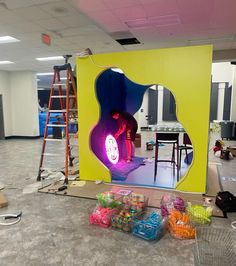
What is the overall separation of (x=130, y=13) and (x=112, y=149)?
111 inches

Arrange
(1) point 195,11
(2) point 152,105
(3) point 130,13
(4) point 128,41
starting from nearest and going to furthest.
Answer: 1. (1) point 195,11
2. (3) point 130,13
3. (4) point 128,41
4. (2) point 152,105

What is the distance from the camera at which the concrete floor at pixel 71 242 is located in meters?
2.25

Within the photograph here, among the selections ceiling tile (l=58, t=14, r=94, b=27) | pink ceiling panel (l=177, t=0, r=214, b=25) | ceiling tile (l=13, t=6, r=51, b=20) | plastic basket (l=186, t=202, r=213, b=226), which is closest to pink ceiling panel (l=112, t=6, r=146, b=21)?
ceiling tile (l=58, t=14, r=94, b=27)

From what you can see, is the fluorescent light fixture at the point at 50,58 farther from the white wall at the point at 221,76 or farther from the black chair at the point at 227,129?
the white wall at the point at 221,76

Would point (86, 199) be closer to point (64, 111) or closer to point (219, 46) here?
point (64, 111)

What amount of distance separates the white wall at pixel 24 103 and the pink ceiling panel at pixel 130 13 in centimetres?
705

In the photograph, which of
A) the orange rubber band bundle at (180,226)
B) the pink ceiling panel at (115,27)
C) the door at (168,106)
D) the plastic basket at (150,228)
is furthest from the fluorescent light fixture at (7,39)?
the door at (168,106)

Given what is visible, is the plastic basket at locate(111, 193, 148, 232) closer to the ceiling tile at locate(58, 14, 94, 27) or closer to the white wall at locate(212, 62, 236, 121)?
the ceiling tile at locate(58, 14, 94, 27)

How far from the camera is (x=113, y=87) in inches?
214

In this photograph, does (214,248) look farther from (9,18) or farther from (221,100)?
(221,100)

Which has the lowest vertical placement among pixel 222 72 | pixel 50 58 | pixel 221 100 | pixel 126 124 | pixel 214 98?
pixel 126 124

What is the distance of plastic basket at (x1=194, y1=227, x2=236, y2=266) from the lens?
2014 mm

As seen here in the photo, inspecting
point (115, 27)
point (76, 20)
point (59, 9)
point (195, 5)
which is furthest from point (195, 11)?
point (59, 9)

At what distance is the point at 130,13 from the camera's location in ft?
14.9
